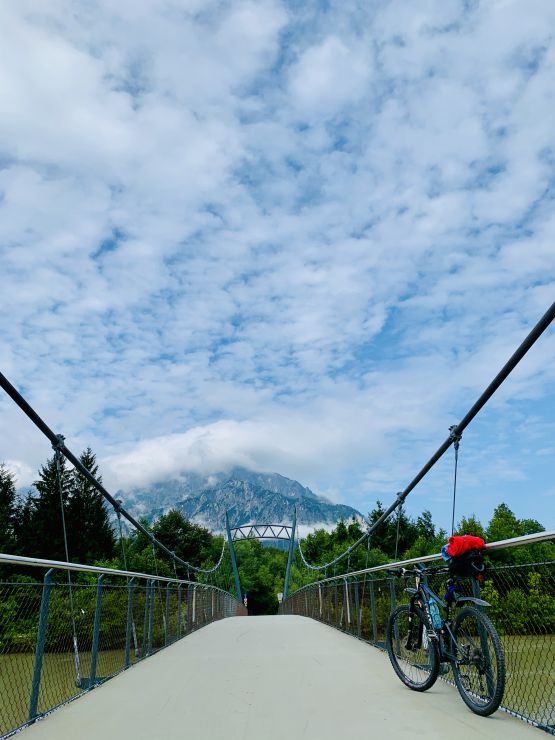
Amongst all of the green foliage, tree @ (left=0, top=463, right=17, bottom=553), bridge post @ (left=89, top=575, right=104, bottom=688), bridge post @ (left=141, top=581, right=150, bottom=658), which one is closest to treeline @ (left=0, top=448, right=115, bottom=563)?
tree @ (left=0, top=463, right=17, bottom=553)

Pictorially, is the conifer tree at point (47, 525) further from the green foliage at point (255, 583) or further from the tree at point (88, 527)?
the green foliage at point (255, 583)

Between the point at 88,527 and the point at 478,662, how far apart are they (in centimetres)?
3992

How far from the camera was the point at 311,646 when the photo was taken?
7.51 meters

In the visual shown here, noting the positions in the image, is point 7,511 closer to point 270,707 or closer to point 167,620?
point 167,620

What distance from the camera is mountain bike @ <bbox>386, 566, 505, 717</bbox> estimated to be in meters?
3.32

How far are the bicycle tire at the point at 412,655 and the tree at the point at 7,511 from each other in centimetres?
3253

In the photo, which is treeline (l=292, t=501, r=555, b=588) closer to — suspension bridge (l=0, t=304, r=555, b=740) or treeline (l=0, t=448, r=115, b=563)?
treeline (l=0, t=448, r=115, b=563)

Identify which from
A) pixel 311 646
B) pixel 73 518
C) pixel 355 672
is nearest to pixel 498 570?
pixel 355 672

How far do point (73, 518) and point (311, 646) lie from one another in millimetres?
36074

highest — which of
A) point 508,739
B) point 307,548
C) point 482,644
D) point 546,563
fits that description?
point 307,548

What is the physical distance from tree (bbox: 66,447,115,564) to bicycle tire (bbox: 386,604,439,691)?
36.6 m

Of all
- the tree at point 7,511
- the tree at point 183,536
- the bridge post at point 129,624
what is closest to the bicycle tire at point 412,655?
the bridge post at point 129,624

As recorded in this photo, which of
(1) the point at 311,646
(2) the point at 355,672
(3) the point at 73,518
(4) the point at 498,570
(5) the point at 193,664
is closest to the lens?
(4) the point at 498,570

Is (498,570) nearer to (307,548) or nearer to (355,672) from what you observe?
(355,672)
